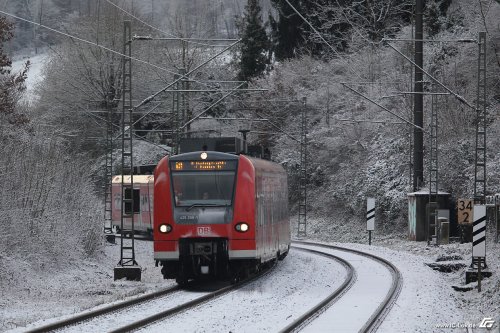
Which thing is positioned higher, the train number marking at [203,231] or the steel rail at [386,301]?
the train number marking at [203,231]

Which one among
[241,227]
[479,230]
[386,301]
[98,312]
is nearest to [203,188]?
[241,227]

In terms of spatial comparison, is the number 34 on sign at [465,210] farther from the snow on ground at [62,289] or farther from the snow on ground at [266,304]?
the snow on ground at [62,289]

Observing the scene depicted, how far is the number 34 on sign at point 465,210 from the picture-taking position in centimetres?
3303

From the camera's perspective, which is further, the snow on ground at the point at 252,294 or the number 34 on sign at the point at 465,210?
the number 34 on sign at the point at 465,210

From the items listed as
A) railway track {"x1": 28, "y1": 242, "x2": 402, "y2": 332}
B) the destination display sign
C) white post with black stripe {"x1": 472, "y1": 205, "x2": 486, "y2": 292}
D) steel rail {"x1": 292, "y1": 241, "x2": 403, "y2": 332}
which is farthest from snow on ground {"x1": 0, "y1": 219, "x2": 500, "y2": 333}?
the destination display sign

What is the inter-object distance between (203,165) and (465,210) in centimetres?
1362

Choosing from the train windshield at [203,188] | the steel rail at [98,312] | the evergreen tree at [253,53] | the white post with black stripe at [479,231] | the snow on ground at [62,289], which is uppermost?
the evergreen tree at [253,53]

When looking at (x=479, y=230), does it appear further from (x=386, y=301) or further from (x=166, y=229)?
(x=166, y=229)

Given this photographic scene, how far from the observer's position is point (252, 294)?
2084cm

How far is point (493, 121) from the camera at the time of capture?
4791 centimetres

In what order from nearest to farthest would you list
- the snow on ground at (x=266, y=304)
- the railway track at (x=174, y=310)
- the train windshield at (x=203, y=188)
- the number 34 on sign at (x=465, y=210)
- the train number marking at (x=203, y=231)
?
the railway track at (x=174, y=310)
the snow on ground at (x=266, y=304)
the train number marking at (x=203, y=231)
the train windshield at (x=203, y=188)
the number 34 on sign at (x=465, y=210)

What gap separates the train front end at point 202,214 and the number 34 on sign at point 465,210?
41.4ft

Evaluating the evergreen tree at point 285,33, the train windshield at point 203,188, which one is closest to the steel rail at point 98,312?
the train windshield at point 203,188

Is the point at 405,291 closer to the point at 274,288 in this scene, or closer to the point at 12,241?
the point at 274,288
